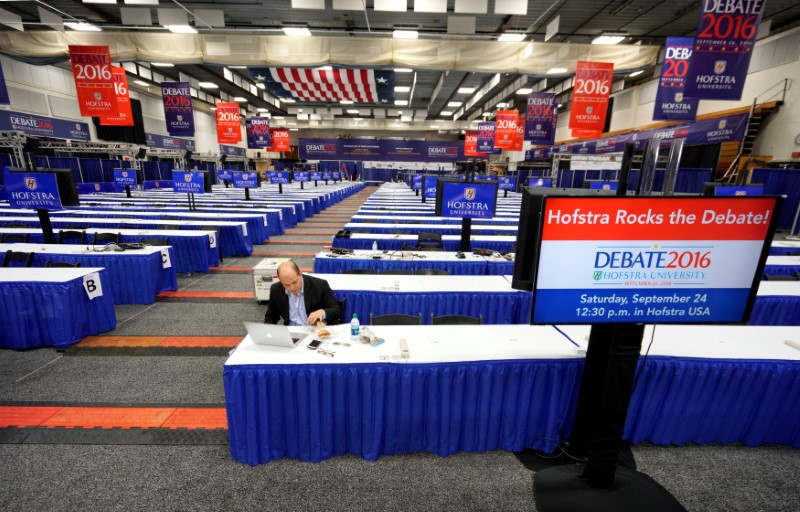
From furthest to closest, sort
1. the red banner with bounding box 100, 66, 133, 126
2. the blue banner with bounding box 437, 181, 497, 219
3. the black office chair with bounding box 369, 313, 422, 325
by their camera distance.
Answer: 1. the red banner with bounding box 100, 66, 133, 126
2. the blue banner with bounding box 437, 181, 497, 219
3. the black office chair with bounding box 369, 313, 422, 325

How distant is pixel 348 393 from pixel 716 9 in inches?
322

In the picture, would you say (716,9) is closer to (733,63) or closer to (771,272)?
(733,63)

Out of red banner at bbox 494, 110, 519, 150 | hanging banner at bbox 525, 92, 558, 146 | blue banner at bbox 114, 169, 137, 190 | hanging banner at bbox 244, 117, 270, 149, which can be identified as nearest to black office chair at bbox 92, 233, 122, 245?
blue banner at bbox 114, 169, 137, 190

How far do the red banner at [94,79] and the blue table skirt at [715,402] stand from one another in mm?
Result: 13114

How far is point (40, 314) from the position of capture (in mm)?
4738

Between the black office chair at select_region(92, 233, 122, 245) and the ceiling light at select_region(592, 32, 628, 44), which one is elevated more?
the ceiling light at select_region(592, 32, 628, 44)

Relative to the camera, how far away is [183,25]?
9070 mm

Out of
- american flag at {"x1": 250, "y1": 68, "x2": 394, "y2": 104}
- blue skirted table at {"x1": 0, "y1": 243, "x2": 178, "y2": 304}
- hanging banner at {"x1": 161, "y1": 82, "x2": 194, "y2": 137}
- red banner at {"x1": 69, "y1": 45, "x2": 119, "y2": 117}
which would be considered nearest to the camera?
blue skirted table at {"x1": 0, "y1": 243, "x2": 178, "y2": 304}

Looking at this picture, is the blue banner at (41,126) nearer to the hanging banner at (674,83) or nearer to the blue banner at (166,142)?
the blue banner at (166,142)

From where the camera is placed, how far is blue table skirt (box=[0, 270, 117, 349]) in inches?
184

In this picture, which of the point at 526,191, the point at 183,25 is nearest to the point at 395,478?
the point at 526,191

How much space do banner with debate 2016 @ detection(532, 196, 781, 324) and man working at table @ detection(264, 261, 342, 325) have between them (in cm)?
267

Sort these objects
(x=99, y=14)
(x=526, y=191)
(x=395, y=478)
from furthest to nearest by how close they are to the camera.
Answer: (x=99, y=14) < (x=395, y=478) < (x=526, y=191)

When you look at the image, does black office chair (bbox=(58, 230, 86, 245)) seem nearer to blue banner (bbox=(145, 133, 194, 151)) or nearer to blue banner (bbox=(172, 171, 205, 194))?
blue banner (bbox=(172, 171, 205, 194))
